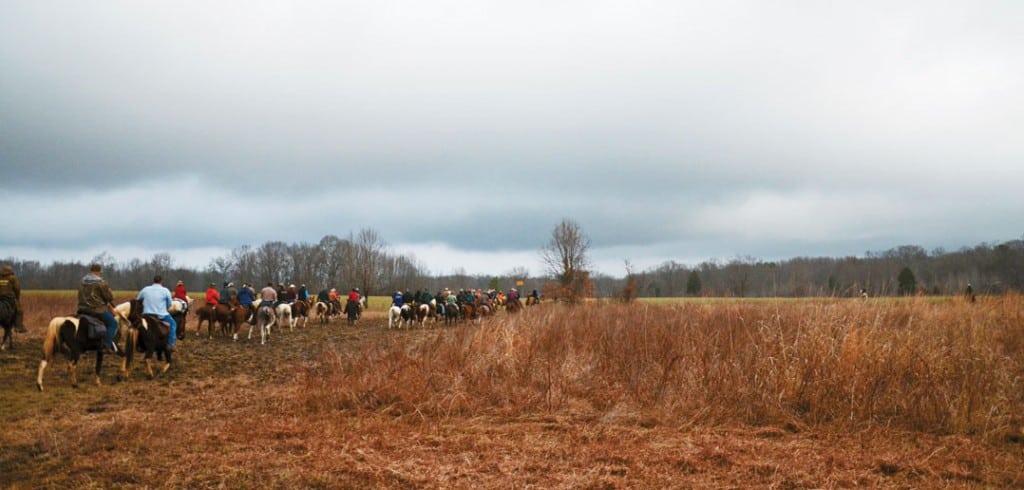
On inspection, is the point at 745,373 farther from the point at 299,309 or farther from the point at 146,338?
the point at 299,309

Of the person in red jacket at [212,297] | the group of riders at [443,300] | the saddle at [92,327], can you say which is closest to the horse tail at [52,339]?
the saddle at [92,327]

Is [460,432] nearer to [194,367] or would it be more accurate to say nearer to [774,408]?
[774,408]

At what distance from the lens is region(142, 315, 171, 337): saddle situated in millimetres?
11383

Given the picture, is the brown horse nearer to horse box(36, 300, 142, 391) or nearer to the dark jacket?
the dark jacket

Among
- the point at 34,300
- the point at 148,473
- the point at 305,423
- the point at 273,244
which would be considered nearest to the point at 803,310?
the point at 305,423

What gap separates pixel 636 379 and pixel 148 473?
5.84 metres

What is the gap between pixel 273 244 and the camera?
95.5m

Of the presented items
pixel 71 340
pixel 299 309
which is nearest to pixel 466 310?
pixel 299 309

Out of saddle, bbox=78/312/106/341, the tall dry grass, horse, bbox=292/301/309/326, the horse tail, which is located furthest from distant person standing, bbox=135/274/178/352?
horse, bbox=292/301/309/326

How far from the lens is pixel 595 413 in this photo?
6.94 metres

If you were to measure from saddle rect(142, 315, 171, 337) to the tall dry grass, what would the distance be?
439cm

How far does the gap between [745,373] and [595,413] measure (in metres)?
2.31

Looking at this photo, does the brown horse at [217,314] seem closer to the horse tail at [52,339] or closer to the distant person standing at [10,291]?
the distant person standing at [10,291]

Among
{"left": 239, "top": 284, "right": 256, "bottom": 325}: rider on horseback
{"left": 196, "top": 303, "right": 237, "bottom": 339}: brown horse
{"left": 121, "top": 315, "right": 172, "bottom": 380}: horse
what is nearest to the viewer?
{"left": 121, "top": 315, "right": 172, "bottom": 380}: horse
